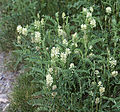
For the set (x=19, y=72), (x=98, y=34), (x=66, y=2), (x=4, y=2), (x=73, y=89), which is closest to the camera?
(x=73, y=89)

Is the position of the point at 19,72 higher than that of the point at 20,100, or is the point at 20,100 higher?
the point at 19,72

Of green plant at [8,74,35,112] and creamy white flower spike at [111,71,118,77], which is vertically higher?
creamy white flower spike at [111,71,118,77]

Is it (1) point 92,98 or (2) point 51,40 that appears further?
(2) point 51,40

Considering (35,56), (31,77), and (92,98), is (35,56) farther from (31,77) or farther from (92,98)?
(92,98)

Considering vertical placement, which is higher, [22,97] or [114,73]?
[114,73]

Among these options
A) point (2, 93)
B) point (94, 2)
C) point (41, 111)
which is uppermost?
point (94, 2)

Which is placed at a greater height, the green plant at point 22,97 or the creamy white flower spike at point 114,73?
the creamy white flower spike at point 114,73

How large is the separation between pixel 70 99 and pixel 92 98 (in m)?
0.24

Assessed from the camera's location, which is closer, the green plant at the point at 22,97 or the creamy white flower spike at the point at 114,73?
the creamy white flower spike at the point at 114,73

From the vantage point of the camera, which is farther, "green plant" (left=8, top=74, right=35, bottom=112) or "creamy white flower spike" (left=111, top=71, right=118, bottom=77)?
"green plant" (left=8, top=74, right=35, bottom=112)

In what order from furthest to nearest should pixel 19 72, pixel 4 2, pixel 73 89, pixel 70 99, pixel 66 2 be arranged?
pixel 4 2, pixel 66 2, pixel 19 72, pixel 73 89, pixel 70 99

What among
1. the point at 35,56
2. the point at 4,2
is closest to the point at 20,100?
the point at 35,56

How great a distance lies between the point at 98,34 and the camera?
10.2 feet

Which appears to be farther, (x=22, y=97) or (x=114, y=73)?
(x=22, y=97)
